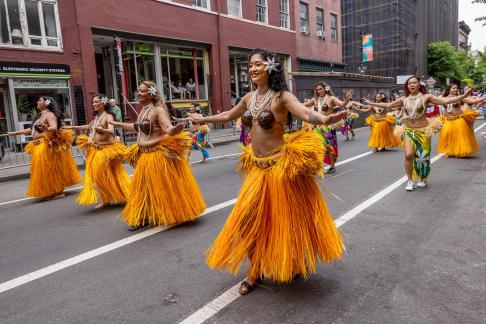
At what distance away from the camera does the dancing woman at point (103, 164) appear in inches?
244

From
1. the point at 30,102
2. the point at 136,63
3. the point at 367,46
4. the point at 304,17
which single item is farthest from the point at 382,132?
the point at 367,46

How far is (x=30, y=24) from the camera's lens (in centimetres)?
1559

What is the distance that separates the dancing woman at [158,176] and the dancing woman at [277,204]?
6.02 ft

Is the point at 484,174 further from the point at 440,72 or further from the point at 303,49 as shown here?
the point at 440,72

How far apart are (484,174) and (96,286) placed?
774 cm

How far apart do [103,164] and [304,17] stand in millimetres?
27165

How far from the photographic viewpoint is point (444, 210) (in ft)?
18.3

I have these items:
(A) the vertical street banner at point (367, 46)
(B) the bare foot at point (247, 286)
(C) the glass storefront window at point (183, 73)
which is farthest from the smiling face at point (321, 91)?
(A) the vertical street banner at point (367, 46)

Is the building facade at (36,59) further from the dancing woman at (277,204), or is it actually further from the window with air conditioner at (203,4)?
the dancing woman at (277,204)

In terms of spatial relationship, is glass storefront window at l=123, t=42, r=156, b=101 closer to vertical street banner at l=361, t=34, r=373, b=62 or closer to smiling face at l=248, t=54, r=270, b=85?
smiling face at l=248, t=54, r=270, b=85

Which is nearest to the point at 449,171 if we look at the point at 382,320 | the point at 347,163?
the point at 347,163

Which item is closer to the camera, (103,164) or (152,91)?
(152,91)

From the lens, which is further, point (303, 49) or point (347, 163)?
→ point (303, 49)

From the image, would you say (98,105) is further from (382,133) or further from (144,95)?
(382,133)
